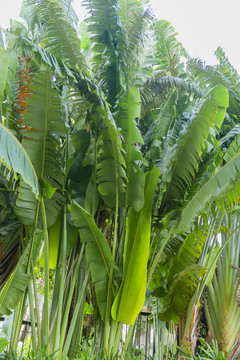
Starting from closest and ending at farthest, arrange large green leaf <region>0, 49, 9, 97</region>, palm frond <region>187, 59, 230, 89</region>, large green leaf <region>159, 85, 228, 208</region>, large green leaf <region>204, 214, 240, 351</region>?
large green leaf <region>0, 49, 9, 97</region>, large green leaf <region>159, 85, 228, 208</region>, large green leaf <region>204, 214, 240, 351</region>, palm frond <region>187, 59, 230, 89</region>

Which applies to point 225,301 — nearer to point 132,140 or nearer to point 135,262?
point 135,262

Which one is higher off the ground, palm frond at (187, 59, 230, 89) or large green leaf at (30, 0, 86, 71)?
palm frond at (187, 59, 230, 89)

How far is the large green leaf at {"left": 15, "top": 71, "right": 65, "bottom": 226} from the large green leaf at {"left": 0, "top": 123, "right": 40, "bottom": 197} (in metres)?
0.56

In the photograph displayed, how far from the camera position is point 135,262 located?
2910mm

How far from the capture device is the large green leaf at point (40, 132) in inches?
117

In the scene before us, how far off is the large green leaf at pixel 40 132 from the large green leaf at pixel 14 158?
22.2 inches

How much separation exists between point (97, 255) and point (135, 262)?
0.36m

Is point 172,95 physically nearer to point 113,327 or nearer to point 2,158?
point 2,158

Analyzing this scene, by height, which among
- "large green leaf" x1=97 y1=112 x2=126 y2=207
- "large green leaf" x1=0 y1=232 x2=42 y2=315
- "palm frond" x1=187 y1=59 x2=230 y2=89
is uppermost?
"palm frond" x1=187 y1=59 x2=230 y2=89

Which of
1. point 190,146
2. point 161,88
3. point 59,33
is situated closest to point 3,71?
point 59,33

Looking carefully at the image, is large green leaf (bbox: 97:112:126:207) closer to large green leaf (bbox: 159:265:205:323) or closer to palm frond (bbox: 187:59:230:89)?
large green leaf (bbox: 159:265:205:323)

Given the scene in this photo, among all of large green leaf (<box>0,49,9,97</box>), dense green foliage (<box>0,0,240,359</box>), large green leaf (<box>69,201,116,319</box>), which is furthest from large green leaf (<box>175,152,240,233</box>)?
large green leaf (<box>0,49,9,97</box>)

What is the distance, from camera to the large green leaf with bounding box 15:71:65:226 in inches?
117

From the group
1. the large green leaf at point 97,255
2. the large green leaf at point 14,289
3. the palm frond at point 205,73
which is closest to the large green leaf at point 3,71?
the large green leaf at point 97,255
